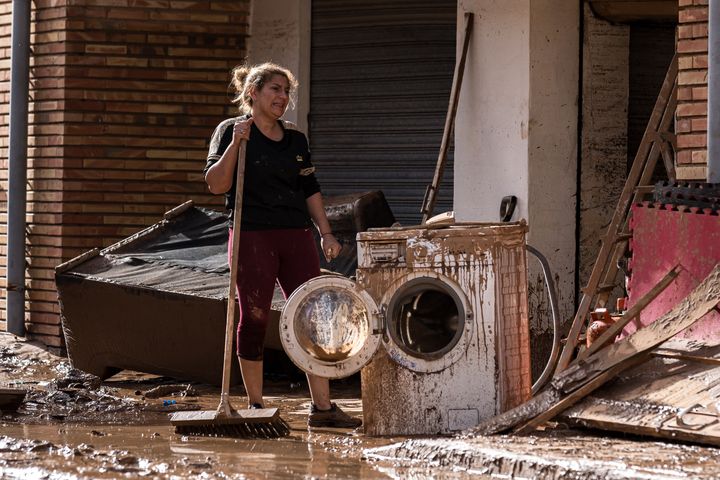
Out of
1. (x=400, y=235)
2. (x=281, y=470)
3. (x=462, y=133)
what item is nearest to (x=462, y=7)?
(x=462, y=133)

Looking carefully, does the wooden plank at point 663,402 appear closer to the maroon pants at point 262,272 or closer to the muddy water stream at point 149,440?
the muddy water stream at point 149,440

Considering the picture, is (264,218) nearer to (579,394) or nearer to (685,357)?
(579,394)

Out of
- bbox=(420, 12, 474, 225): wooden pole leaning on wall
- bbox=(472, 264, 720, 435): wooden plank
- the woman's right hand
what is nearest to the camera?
bbox=(472, 264, 720, 435): wooden plank

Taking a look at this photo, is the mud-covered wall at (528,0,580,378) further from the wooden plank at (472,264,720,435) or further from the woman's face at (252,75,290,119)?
the wooden plank at (472,264,720,435)

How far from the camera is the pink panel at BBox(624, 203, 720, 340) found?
6.58m

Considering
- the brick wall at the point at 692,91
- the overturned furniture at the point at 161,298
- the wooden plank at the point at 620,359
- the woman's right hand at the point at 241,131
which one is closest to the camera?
the wooden plank at the point at 620,359

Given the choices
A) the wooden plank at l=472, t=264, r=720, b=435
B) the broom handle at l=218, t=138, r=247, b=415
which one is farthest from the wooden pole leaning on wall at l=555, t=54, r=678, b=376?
the broom handle at l=218, t=138, r=247, b=415

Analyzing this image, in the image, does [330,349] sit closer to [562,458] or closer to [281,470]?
[281,470]

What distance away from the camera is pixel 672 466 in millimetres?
5387

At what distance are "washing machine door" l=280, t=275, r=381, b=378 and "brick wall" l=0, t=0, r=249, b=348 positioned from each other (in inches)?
172

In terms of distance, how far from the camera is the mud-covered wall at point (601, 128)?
9.92 metres

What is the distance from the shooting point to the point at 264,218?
281 inches

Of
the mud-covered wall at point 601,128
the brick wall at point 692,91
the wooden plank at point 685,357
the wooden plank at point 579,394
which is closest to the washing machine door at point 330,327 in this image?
the wooden plank at point 579,394

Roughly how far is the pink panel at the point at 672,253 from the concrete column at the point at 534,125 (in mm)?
2395
